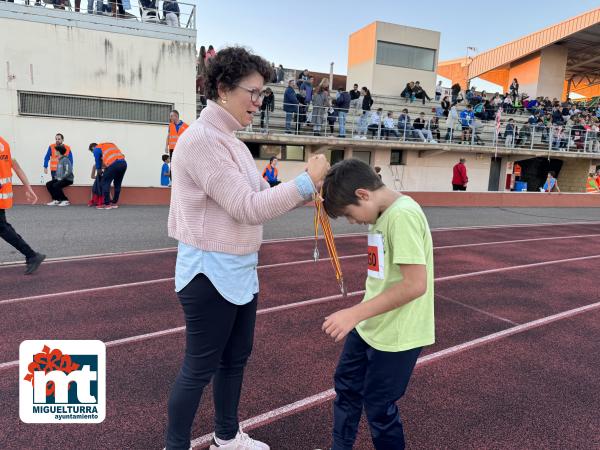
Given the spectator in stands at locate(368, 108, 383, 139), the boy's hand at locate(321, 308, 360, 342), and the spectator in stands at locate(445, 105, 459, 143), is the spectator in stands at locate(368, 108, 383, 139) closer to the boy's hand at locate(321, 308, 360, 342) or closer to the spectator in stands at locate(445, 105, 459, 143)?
the spectator in stands at locate(445, 105, 459, 143)

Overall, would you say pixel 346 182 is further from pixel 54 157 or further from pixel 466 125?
pixel 466 125

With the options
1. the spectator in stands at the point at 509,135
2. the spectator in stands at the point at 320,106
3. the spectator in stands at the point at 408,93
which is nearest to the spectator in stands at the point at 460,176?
the spectator in stands at the point at 320,106

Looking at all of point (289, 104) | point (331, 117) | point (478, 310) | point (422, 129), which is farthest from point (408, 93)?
point (478, 310)

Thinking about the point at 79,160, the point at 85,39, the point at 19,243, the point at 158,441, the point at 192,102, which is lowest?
the point at 158,441

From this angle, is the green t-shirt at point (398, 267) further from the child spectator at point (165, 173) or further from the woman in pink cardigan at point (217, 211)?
the child spectator at point (165, 173)

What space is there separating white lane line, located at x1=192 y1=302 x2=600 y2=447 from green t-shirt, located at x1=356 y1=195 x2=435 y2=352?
1158 mm

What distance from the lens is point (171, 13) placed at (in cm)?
1429

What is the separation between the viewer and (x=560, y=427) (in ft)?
9.38

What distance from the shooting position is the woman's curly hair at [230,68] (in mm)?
1921

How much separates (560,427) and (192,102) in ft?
46.5

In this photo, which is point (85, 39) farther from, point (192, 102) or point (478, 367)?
point (478, 367)

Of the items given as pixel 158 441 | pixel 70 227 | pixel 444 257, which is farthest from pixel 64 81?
pixel 158 441

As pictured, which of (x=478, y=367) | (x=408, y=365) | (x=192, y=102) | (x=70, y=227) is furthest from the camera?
(x=192, y=102)

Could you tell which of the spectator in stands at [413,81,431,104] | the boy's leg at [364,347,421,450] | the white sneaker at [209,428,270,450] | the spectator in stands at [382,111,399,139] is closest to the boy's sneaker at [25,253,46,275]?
the white sneaker at [209,428,270,450]
